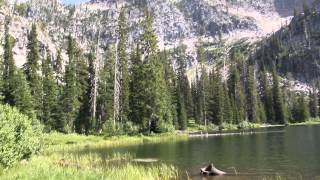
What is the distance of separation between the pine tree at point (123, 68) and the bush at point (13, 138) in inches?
2245

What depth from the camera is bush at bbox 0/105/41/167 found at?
2830 centimetres

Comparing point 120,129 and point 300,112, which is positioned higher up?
point 300,112

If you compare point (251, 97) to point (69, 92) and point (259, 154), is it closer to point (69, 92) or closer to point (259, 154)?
point (69, 92)

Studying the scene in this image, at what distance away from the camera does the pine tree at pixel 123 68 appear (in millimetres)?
100188

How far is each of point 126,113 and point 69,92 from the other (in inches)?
530

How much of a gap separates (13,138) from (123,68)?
262ft

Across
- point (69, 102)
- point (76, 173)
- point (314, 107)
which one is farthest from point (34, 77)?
point (314, 107)

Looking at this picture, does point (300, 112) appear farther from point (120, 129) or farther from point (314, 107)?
point (120, 129)

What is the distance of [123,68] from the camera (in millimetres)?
109938

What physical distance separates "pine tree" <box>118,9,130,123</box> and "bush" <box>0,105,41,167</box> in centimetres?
5703

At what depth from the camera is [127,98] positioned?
10144cm

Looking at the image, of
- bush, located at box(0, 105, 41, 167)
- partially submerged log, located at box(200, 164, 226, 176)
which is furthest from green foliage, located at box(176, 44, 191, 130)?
partially submerged log, located at box(200, 164, 226, 176)

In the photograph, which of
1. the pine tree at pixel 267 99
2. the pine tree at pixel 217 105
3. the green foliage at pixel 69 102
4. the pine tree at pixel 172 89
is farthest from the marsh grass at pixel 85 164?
the pine tree at pixel 267 99

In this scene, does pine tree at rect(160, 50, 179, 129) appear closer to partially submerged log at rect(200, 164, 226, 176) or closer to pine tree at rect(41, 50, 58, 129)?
pine tree at rect(41, 50, 58, 129)
